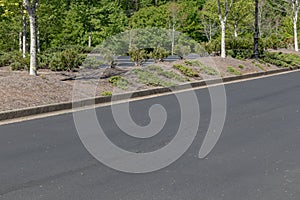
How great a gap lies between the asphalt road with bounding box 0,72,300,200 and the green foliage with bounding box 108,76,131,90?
4.94 metres

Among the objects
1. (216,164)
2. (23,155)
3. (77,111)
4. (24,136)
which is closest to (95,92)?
(77,111)

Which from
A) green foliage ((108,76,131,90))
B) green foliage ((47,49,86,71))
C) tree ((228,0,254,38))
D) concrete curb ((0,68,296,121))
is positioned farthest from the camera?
tree ((228,0,254,38))

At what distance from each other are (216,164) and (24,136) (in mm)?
3985

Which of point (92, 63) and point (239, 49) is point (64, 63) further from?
point (239, 49)

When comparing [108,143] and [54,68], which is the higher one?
[54,68]

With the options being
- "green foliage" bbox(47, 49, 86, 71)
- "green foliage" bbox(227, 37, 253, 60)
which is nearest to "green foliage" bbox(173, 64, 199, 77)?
"green foliage" bbox(47, 49, 86, 71)

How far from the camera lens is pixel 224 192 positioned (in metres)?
5.61

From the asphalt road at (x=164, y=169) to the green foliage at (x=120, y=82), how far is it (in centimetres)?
494

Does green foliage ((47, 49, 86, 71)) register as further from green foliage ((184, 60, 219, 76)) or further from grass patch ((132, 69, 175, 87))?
green foliage ((184, 60, 219, 76))

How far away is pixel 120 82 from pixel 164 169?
1013 centimetres

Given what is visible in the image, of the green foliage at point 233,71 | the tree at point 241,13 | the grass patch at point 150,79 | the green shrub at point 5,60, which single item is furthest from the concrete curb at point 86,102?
the tree at point 241,13

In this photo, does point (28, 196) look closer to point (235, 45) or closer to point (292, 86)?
point (292, 86)

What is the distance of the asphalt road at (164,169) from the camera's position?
5.62 meters

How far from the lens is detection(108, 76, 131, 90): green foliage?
16217mm
